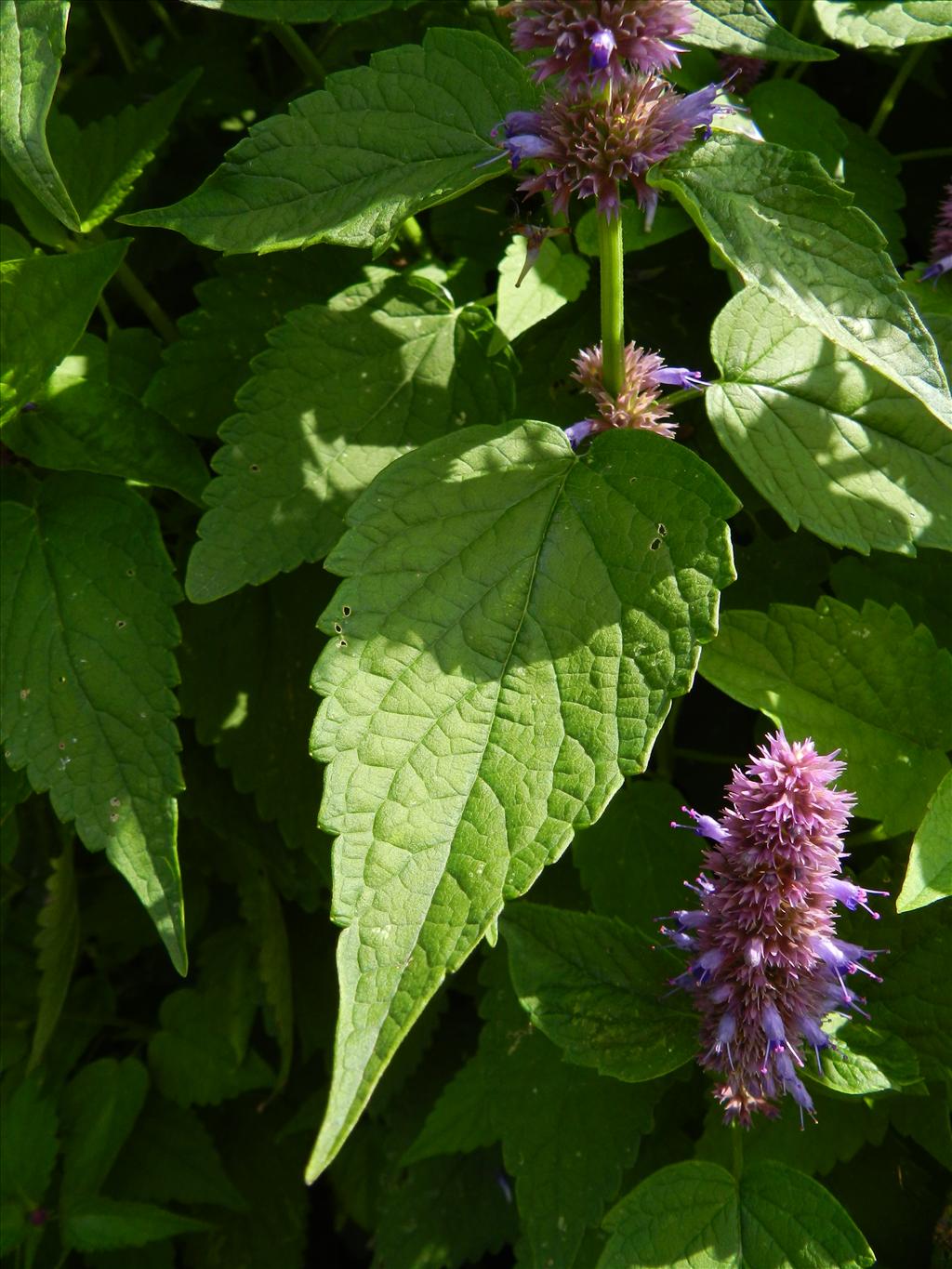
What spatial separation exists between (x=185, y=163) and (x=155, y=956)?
170 cm

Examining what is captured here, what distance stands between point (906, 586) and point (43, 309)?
50.8 inches

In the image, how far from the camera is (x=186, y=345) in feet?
5.55

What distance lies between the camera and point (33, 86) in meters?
1.24

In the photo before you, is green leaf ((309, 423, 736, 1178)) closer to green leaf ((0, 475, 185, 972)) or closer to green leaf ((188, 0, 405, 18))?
green leaf ((0, 475, 185, 972))

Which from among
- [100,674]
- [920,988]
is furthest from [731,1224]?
[100,674]

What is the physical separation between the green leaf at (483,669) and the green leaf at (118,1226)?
3.70 feet

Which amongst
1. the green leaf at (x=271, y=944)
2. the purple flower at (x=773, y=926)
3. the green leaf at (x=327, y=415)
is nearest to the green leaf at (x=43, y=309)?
the green leaf at (x=327, y=415)

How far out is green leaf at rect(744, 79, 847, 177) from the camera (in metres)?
1.64

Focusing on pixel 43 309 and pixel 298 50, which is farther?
pixel 298 50

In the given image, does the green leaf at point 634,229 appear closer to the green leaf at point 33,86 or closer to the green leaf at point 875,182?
the green leaf at point 875,182

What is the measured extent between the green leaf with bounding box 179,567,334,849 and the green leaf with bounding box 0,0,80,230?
69 cm

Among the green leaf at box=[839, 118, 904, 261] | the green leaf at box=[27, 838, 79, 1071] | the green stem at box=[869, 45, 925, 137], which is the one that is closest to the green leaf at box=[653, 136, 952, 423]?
the green leaf at box=[839, 118, 904, 261]

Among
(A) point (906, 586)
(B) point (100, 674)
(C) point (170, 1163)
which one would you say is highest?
(B) point (100, 674)

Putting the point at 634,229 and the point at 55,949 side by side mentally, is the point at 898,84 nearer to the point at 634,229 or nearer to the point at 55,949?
the point at 634,229
